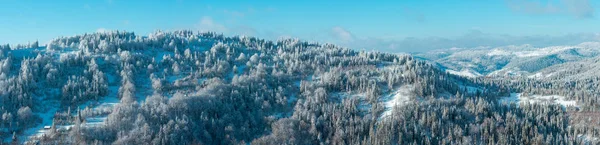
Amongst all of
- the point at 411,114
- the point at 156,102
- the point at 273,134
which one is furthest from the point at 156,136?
the point at 411,114

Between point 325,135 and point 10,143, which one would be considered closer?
point 10,143

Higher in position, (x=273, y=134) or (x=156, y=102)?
(x=156, y=102)

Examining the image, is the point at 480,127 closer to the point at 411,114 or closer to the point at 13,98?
the point at 411,114

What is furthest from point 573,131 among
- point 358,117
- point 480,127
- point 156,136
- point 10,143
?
point 10,143

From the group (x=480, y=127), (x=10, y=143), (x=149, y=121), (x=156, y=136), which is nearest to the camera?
(x=10, y=143)

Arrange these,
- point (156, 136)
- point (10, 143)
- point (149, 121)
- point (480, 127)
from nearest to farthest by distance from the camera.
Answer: point (10, 143)
point (156, 136)
point (149, 121)
point (480, 127)

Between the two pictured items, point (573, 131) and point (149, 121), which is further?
point (573, 131)

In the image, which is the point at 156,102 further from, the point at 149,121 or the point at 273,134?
the point at 273,134

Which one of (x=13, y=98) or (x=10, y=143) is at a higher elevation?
(x=13, y=98)

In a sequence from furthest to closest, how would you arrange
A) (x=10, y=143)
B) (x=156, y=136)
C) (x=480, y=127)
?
(x=480, y=127)
(x=156, y=136)
(x=10, y=143)
